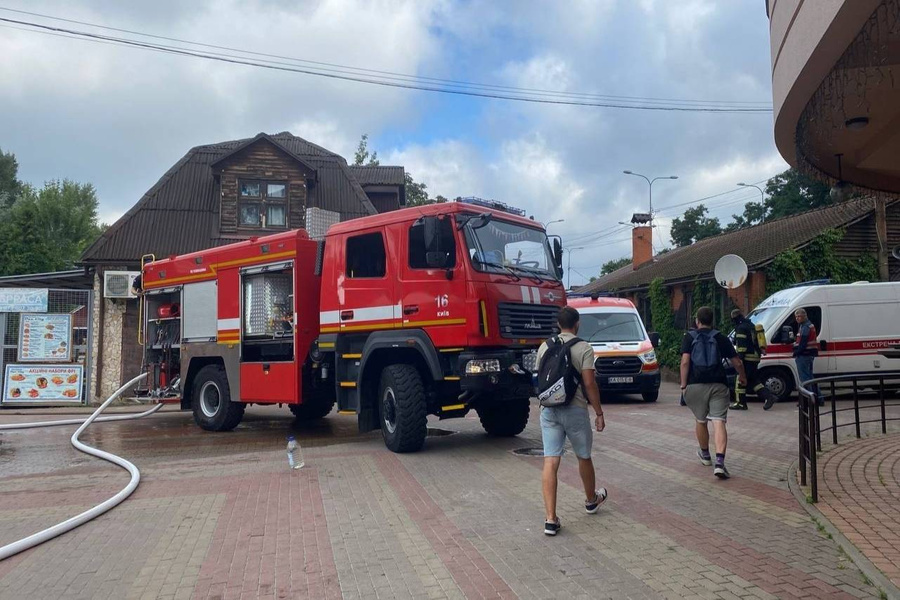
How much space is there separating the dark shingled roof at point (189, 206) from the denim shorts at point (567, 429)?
651 inches

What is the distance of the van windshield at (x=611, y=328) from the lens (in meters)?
16.3

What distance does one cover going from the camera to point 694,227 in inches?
2333

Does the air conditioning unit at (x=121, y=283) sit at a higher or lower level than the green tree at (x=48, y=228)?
lower

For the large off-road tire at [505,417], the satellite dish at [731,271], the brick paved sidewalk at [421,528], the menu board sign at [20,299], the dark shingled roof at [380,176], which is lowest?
the brick paved sidewalk at [421,528]

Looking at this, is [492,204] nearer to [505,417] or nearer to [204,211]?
[505,417]

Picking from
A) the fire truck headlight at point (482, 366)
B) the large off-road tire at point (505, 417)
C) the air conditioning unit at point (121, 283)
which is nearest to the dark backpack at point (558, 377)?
the fire truck headlight at point (482, 366)

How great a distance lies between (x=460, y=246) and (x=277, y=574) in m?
4.89

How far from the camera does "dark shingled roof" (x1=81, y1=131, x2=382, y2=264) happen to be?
19.9 meters

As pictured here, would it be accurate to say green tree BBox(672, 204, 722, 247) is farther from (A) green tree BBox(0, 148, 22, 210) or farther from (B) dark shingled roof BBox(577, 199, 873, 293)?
(A) green tree BBox(0, 148, 22, 210)

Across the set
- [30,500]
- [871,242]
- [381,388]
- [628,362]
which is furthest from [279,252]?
[871,242]

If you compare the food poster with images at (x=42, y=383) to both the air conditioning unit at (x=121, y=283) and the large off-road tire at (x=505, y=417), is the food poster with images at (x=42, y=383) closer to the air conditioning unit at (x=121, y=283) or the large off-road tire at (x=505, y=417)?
the air conditioning unit at (x=121, y=283)

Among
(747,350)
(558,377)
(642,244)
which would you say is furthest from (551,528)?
(642,244)

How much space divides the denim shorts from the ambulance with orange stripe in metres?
9.22

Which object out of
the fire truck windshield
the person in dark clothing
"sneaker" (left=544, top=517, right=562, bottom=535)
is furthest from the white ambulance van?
"sneaker" (left=544, top=517, right=562, bottom=535)
